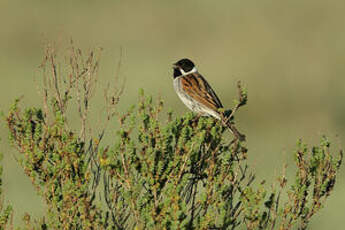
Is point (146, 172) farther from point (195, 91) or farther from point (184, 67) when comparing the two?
point (184, 67)

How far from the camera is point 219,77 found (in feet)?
58.6

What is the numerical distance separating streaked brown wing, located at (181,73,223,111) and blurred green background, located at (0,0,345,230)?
409 cm

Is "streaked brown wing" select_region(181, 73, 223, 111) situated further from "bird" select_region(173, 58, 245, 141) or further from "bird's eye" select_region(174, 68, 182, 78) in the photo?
"bird's eye" select_region(174, 68, 182, 78)

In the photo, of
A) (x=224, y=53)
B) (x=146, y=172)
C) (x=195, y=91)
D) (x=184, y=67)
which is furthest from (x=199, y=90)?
(x=224, y=53)

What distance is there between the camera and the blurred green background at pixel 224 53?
15.6 m

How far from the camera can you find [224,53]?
752 inches

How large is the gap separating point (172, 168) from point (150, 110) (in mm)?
456

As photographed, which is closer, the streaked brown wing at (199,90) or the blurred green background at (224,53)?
the streaked brown wing at (199,90)

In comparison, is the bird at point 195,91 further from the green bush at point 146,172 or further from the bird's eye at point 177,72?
the green bush at point 146,172

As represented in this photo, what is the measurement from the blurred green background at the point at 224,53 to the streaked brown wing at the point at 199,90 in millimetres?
4095

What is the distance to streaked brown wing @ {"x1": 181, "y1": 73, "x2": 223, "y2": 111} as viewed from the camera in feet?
26.6

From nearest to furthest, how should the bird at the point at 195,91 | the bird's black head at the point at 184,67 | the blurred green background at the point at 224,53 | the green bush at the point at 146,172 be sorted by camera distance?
the green bush at the point at 146,172 < the bird at the point at 195,91 < the bird's black head at the point at 184,67 < the blurred green background at the point at 224,53

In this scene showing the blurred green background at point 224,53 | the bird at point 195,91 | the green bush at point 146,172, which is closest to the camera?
the green bush at point 146,172

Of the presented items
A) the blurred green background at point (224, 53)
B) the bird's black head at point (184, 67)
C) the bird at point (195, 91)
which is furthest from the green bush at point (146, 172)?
the blurred green background at point (224, 53)
